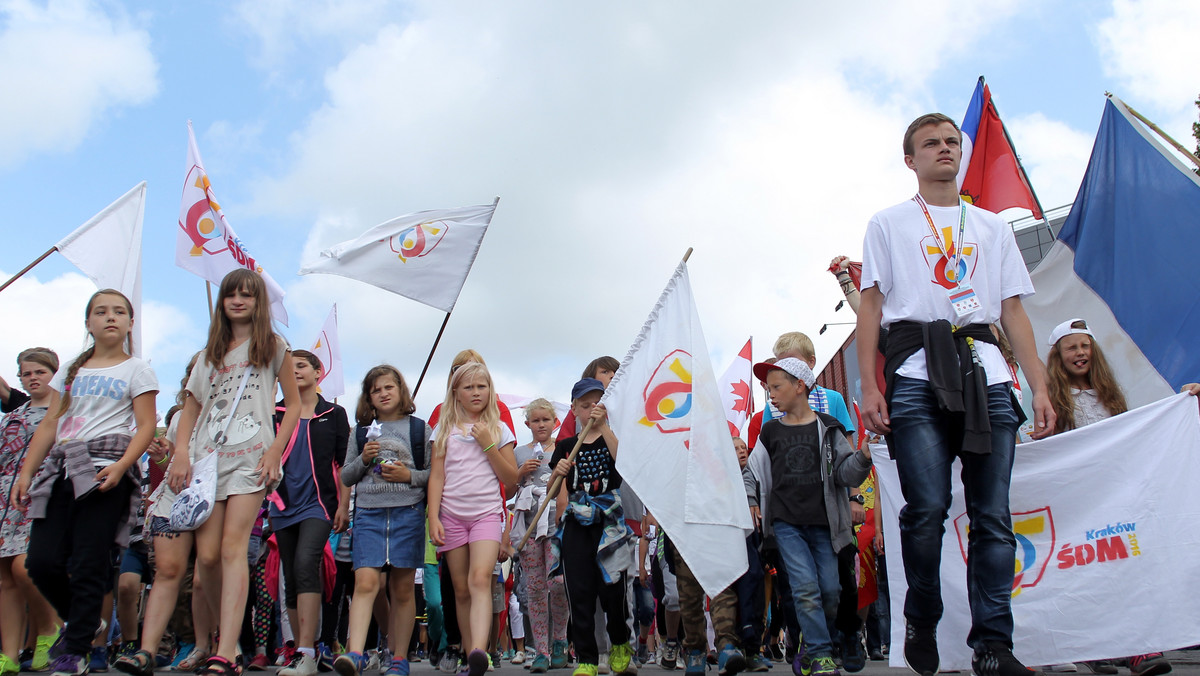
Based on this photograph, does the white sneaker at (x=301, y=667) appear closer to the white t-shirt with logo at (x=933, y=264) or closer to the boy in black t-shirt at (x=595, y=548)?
the boy in black t-shirt at (x=595, y=548)

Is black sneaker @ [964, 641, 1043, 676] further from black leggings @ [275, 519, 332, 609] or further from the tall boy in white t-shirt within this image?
black leggings @ [275, 519, 332, 609]

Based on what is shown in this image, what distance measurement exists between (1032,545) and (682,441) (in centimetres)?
195

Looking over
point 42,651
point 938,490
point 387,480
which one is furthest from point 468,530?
point 42,651

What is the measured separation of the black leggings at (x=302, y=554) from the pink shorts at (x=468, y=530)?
2.44 feet

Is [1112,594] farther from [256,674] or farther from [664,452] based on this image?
[256,674]

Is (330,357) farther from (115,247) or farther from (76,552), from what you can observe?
(76,552)

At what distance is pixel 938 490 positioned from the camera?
11.7ft

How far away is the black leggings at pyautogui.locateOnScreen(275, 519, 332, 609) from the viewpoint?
5594 mm

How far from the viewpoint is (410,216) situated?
29.1ft

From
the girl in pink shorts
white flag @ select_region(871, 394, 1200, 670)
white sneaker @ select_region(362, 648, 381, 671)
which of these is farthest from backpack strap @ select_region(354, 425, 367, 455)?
white flag @ select_region(871, 394, 1200, 670)

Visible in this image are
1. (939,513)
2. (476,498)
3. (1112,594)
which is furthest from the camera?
(476,498)

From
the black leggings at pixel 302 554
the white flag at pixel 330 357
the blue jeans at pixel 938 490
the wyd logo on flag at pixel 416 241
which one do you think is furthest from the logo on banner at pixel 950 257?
the white flag at pixel 330 357

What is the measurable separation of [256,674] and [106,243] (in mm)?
4953

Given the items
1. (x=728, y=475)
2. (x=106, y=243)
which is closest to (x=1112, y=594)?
(x=728, y=475)
